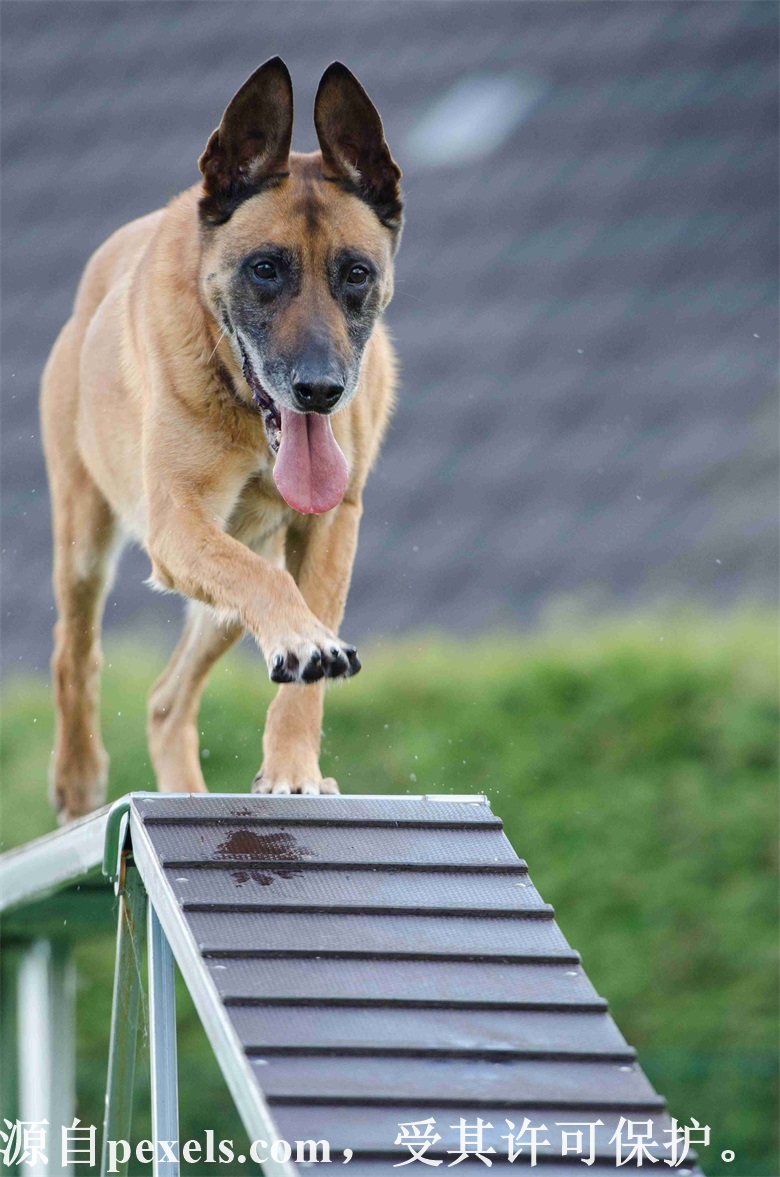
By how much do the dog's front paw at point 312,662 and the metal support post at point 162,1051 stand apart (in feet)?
1.89

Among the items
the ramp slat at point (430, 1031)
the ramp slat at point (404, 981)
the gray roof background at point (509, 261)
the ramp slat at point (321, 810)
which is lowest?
the ramp slat at point (430, 1031)

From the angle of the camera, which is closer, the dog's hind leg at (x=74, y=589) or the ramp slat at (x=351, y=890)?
the ramp slat at (x=351, y=890)

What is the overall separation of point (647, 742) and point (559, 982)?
3336 millimetres

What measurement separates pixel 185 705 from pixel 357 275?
1742 millimetres

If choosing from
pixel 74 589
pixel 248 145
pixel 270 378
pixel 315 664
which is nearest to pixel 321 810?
pixel 315 664

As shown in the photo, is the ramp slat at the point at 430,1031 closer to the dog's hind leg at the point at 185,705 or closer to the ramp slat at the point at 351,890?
the ramp slat at the point at 351,890

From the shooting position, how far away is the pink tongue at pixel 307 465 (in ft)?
12.8

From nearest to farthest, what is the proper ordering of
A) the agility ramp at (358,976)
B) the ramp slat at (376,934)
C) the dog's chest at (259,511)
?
the agility ramp at (358,976) → the ramp slat at (376,934) → the dog's chest at (259,511)

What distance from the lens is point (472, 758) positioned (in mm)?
6617

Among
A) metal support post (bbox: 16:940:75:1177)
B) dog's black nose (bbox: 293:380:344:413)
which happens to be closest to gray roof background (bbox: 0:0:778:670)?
metal support post (bbox: 16:940:75:1177)

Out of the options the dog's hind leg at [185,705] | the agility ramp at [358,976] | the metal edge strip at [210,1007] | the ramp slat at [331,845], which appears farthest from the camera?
the dog's hind leg at [185,705]

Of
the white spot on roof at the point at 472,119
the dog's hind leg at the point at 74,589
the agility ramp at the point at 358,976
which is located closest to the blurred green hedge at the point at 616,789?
the dog's hind leg at the point at 74,589

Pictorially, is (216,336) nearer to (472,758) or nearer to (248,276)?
(248,276)

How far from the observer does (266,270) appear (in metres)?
3.86
